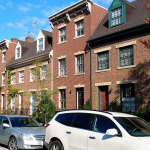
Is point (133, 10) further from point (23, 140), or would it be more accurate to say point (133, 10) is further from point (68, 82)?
point (23, 140)

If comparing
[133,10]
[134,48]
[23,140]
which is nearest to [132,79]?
[134,48]

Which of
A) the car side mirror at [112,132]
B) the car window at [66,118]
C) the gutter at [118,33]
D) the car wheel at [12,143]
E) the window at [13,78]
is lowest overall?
the car wheel at [12,143]

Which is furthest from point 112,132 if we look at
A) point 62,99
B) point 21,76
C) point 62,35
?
point 21,76

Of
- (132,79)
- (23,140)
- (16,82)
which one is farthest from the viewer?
(16,82)

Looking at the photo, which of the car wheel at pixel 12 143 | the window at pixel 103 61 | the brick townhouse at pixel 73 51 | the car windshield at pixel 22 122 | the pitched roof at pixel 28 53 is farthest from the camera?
the pitched roof at pixel 28 53

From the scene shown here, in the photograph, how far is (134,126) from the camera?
6582 mm

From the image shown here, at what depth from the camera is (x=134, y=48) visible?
15148mm

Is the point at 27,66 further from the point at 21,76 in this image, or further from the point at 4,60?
the point at 4,60

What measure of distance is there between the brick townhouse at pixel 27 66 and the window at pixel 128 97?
7920 mm

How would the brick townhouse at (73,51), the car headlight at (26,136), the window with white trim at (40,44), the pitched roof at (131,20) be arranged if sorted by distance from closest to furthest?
1. the car headlight at (26,136)
2. the pitched roof at (131,20)
3. the brick townhouse at (73,51)
4. the window with white trim at (40,44)

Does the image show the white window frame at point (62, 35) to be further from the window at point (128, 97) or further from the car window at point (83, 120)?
the car window at point (83, 120)

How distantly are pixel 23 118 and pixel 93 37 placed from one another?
918 cm

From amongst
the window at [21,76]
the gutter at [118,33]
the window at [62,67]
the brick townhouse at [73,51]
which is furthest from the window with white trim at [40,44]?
the gutter at [118,33]

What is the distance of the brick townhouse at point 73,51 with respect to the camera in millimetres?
18562
